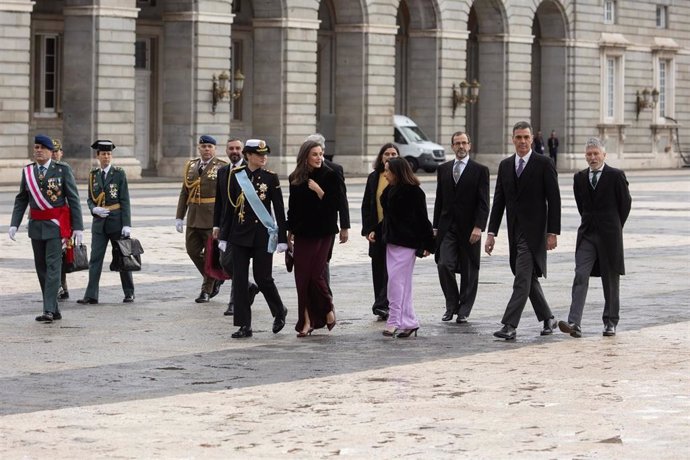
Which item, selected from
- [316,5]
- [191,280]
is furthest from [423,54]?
[191,280]

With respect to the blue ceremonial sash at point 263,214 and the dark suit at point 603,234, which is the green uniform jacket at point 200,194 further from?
the dark suit at point 603,234

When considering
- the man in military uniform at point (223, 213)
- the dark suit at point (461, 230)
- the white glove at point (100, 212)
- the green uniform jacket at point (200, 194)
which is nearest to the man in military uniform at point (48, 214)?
the white glove at point (100, 212)

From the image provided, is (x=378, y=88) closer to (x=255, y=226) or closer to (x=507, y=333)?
(x=255, y=226)

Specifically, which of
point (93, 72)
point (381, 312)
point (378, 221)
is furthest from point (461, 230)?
point (93, 72)

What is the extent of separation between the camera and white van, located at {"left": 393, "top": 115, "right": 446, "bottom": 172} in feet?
181

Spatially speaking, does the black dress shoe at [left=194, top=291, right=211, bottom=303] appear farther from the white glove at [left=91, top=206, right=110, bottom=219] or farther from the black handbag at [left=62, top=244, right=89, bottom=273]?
the white glove at [left=91, top=206, right=110, bottom=219]

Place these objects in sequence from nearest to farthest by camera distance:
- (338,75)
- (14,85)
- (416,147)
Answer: (14,85), (338,75), (416,147)

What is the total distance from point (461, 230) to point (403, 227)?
3.47ft

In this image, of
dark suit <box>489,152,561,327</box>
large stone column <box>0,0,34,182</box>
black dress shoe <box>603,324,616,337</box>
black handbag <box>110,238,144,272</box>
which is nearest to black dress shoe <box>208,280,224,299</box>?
black handbag <box>110,238,144,272</box>

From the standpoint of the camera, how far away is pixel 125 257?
17422mm

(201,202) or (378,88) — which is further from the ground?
(378,88)

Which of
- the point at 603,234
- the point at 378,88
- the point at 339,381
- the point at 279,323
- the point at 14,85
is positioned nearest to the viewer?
the point at 339,381

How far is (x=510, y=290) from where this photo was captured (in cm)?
1883

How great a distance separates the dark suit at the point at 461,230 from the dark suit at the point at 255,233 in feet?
5.40
